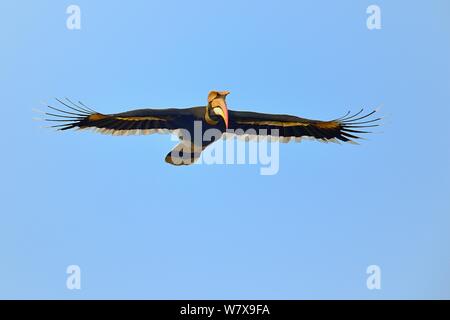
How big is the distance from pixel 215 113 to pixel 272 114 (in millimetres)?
1436

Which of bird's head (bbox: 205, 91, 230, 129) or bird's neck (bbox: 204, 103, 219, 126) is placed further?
bird's neck (bbox: 204, 103, 219, 126)

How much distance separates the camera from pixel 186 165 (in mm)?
17312

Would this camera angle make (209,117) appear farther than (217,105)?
Yes

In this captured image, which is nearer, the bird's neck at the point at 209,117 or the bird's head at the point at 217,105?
the bird's head at the point at 217,105

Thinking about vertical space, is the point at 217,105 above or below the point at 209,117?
above
